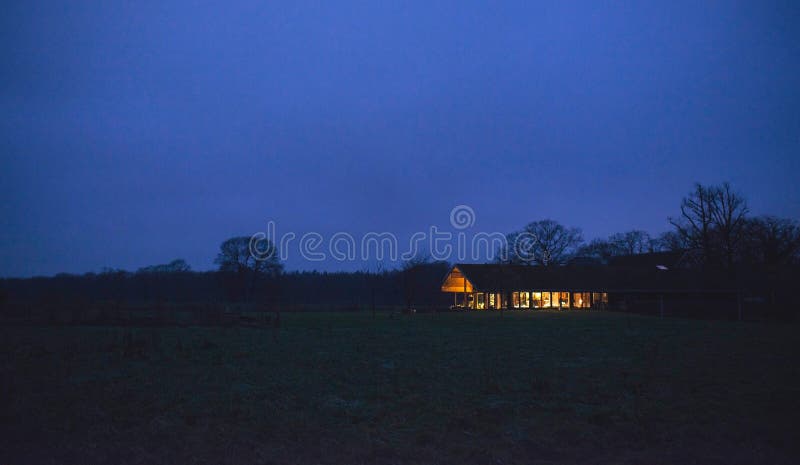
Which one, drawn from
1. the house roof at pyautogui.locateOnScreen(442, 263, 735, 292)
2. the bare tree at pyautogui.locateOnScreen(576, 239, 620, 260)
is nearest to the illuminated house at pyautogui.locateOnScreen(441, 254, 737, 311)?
the house roof at pyautogui.locateOnScreen(442, 263, 735, 292)

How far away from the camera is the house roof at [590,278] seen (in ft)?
169

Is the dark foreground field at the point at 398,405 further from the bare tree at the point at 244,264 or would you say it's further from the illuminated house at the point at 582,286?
the bare tree at the point at 244,264

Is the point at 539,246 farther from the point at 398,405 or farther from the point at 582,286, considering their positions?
the point at 398,405

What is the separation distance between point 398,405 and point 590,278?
4878cm

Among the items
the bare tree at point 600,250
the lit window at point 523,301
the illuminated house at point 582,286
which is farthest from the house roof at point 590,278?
the bare tree at point 600,250

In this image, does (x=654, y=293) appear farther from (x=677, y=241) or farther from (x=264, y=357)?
(x=264, y=357)

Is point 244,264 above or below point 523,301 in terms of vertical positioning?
above

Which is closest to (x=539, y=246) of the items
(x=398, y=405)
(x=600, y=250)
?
(x=600, y=250)

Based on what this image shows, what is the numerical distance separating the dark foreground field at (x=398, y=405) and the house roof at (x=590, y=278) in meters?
34.8

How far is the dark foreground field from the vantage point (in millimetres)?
6691

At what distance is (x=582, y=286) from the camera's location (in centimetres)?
5306

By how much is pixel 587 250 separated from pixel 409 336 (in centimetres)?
6723

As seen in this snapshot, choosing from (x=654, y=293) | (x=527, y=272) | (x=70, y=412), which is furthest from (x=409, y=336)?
(x=654, y=293)

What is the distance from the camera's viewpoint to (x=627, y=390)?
33.8 feet
